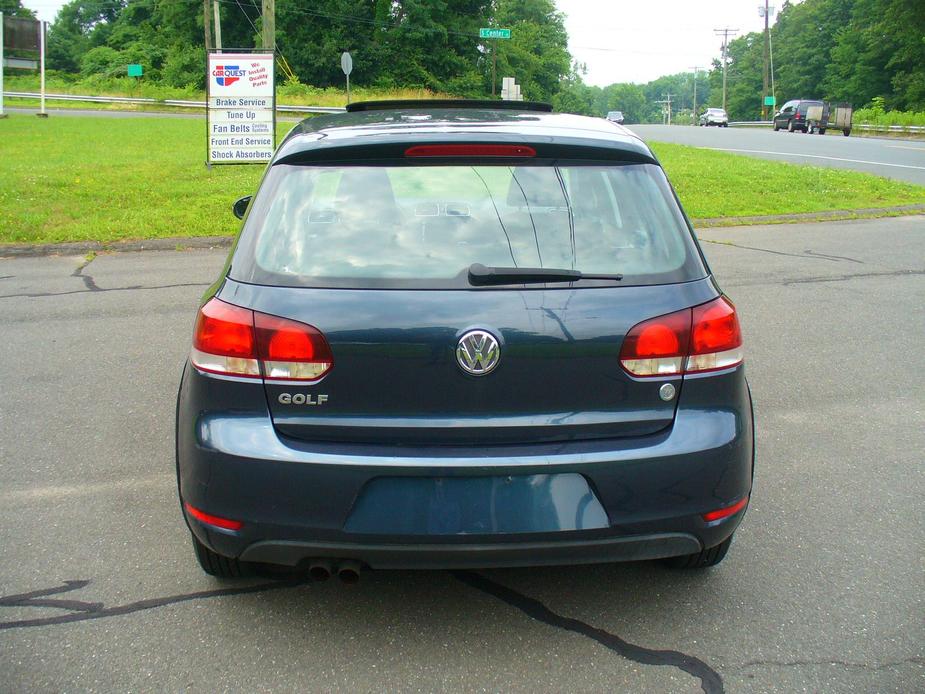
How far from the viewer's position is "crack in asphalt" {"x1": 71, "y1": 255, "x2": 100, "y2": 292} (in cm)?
883

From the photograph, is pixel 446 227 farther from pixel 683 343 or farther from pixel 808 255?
pixel 808 255

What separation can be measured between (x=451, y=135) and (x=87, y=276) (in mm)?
7332

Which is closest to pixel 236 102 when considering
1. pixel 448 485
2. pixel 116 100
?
pixel 448 485

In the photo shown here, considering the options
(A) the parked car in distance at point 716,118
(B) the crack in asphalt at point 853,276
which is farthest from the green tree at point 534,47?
(B) the crack in asphalt at point 853,276

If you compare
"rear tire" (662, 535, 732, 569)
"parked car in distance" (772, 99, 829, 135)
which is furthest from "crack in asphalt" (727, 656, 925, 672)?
"parked car in distance" (772, 99, 829, 135)

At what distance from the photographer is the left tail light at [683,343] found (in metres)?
2.85

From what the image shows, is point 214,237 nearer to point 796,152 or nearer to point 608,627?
point 608,627

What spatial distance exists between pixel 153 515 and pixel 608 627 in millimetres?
2034

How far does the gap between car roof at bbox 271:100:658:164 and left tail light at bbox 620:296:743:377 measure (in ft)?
2.06

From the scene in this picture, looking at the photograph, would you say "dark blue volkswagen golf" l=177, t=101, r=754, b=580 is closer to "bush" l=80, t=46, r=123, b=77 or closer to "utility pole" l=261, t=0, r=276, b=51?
"utility pole" l=261, t=0, r=276, b=51

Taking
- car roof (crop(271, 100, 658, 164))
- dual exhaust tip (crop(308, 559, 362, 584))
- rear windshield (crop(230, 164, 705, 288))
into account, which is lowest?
dual exhaust tip (crop(308, 559, 362, 584))

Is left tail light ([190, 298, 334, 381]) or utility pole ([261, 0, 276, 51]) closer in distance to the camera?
left tail light ([190, 298, 334, 381])

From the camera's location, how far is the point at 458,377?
109 inches

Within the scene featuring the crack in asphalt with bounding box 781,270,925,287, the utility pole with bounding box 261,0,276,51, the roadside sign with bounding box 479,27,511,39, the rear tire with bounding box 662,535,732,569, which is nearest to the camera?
the rear tire with bounding box 662,535,732,569
